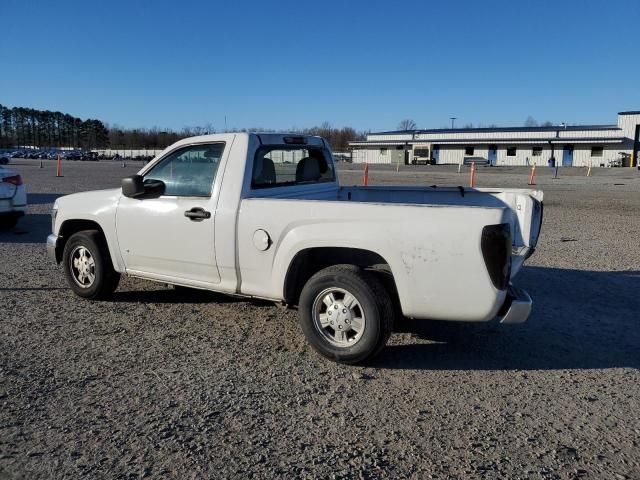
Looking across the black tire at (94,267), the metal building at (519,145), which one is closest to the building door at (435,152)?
the metal building at (519,145)

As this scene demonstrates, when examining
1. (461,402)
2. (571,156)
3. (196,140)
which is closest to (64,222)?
(196,140)

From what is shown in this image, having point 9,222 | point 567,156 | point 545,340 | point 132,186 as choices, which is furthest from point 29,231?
point 567,156

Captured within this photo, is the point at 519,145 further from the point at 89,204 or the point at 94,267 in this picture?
the point at 94,267

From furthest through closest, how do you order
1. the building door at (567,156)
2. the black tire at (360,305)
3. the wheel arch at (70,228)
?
the building door at (567,156) < the wheel arch at (70,228) < the black tire at (360,305)

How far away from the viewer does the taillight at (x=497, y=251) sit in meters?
3.90

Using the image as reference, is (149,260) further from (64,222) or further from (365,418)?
(365,418)

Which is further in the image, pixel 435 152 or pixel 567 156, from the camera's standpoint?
pixel 435 152

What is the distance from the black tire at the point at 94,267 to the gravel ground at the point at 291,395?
147 millimetres

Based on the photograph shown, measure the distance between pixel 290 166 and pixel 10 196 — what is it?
7725 mm

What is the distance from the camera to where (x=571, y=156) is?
2682 inches

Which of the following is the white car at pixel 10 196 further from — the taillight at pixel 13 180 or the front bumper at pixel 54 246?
the front bumper at pixel 54 246

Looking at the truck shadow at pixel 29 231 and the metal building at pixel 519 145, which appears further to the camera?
the metal building at pixel 519 145

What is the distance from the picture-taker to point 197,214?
5133 mm

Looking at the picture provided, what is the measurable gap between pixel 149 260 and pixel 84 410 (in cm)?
219
